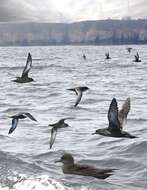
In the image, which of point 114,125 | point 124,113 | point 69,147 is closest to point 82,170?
point 114,125

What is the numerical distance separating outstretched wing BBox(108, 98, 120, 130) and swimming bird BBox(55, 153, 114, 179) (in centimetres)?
103

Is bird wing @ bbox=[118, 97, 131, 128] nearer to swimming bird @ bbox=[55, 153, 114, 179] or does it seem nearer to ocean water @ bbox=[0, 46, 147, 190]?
ocean water @ bbox=[0, 46, 147, 190]

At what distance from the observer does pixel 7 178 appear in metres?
10.2

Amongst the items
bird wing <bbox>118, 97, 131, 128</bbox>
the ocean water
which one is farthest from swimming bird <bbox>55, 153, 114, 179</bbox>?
bird wing <bbox>118, 97, 131, 128</bbox>

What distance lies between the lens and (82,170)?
10727 mm

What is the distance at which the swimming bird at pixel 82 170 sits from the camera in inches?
415

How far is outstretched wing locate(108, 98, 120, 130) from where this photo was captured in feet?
34.1

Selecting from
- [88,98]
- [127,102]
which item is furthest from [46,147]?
[88,98]

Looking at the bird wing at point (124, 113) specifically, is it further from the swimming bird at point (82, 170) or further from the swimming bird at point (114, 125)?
the swimming bird at point (82, 170)

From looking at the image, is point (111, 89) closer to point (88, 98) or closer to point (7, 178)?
point (88, 98)

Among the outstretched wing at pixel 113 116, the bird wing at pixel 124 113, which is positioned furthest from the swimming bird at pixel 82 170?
the bird wing at pixel 124 113

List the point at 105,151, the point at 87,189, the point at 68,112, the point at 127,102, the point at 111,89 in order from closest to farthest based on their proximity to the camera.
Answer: the point at 87,189, the point at 127,102, the point at 105,151, the point at 68,112, the point at 111,89

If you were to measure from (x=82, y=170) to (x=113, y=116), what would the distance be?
4.36ft

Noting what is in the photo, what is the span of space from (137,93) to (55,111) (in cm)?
746
